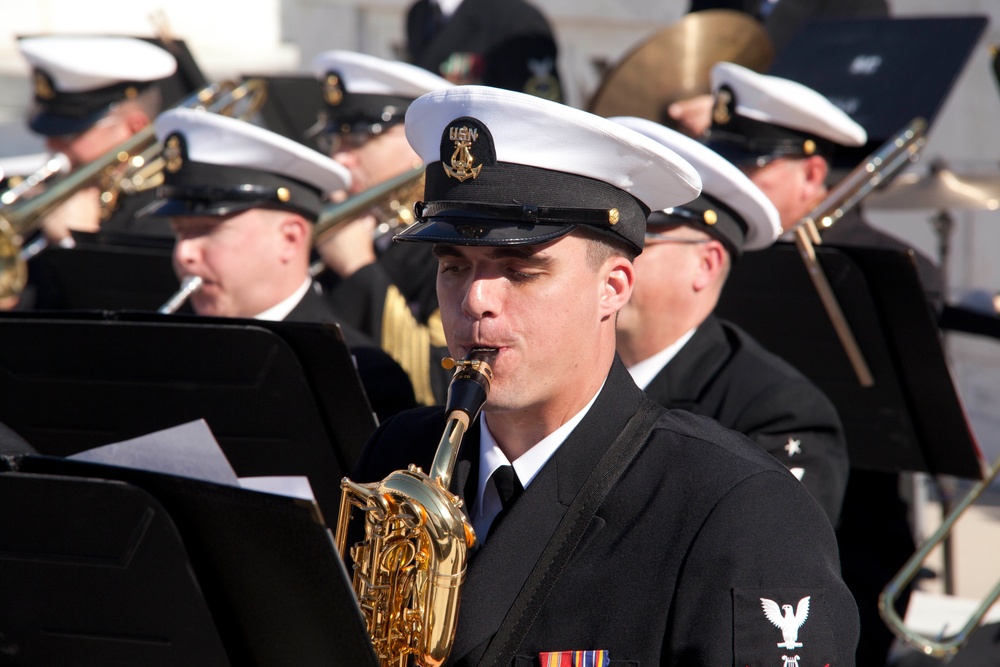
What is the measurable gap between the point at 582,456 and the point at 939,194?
191 inches

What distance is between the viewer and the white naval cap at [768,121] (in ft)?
15.0

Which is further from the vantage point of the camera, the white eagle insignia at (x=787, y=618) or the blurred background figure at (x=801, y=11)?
the blurred background figure at (x=801, y=11)

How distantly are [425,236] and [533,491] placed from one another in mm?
462

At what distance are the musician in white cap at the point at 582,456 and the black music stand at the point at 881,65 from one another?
299cm

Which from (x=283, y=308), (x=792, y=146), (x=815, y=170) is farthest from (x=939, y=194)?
(x=283, y=308)

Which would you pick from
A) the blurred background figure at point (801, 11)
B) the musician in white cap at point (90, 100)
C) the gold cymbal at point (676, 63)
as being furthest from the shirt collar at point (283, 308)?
the blurred background figure at point (801, 11)

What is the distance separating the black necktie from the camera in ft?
7.73

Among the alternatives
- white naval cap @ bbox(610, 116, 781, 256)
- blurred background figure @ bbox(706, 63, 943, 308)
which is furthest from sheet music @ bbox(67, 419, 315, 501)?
blurred background figure @ bbox(706, 63, 943, 308)

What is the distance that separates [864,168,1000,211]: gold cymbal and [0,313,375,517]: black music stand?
4323 mm

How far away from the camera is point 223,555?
197 centimetres

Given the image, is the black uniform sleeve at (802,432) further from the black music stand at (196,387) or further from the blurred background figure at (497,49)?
the blurred background figure at (497,49)

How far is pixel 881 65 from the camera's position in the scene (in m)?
5.42

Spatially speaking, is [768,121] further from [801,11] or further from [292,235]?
[801,11]

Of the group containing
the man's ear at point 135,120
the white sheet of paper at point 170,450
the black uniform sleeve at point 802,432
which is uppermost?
the white sheet of paper at point 170,450
